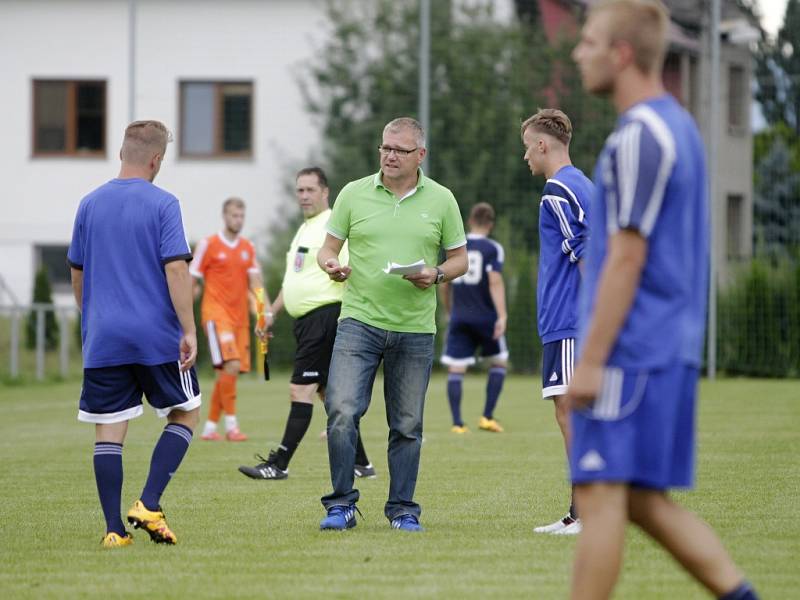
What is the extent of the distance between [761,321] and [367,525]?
1680 cm

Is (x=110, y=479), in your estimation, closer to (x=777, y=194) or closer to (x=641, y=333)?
(x=641, y=333)

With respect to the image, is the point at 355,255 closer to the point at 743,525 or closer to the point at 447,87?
the point at 743,525

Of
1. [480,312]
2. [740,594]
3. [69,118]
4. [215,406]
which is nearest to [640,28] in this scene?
[740,594]

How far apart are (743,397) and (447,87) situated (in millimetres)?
9196

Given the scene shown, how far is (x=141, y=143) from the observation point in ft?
22.1

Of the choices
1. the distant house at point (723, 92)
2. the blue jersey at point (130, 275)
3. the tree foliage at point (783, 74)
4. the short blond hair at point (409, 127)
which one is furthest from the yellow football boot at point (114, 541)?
the tree foliage at point (783, 74)

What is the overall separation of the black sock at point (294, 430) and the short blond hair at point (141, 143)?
10.5ft

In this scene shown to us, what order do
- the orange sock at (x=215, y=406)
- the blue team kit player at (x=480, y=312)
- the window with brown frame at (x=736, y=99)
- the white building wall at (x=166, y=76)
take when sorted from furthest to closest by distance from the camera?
1. the white building wall at (x=166, y=76)
2. the window with brown frame at (x=736, y=99)
3. the blue team kit player at (x=480, y=312)
4. the orange sock at (x=215, y=406)

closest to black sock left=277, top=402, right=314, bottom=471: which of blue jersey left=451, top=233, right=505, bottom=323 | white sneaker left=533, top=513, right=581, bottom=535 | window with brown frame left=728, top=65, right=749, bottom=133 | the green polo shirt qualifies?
the green polo shirt

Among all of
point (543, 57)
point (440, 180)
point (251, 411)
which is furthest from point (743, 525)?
point (543, 57)

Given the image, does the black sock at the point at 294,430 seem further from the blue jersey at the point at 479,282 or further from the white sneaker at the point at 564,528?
the blue jersey at the point at 479,282

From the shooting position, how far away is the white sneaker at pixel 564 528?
280 inches

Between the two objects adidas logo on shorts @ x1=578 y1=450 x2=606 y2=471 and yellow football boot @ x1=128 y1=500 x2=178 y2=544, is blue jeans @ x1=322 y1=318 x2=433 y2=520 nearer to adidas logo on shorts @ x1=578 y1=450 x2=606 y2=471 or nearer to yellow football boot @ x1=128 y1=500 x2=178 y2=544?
yellow football boot @ x1=128 y1=500 x2=178 y2=544

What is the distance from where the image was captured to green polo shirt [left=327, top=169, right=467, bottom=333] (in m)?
7.18
